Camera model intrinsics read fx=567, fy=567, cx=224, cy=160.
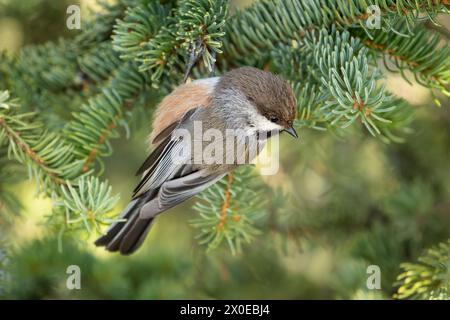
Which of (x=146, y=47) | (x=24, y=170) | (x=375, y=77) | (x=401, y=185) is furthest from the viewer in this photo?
(x=401, y=185)

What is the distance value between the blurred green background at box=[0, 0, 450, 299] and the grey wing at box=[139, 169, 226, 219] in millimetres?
235

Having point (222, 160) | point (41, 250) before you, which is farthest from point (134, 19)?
point (41, 250)

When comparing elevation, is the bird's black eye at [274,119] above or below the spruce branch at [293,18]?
below

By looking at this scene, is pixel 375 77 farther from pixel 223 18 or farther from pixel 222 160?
pixel 222 160

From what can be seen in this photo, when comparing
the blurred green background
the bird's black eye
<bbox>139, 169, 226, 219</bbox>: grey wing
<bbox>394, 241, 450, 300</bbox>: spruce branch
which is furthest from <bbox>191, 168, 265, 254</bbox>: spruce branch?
<bbox>394, 241, 450, 300</bbox>: spruce branch

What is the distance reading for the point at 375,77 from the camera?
1301 mm

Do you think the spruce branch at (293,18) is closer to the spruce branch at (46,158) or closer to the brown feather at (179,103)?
the brown feather at (179,103)

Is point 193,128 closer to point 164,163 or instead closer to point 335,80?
point 164,163

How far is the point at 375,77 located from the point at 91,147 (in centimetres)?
74

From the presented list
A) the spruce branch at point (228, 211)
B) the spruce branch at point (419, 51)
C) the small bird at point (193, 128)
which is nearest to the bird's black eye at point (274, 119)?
the small bird at point (193, 128)

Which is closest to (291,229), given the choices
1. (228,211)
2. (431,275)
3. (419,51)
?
(228,211)

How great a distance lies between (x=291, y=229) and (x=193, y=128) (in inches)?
21.2

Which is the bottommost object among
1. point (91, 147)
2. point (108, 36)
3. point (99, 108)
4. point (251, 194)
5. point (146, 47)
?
point (251, 194)

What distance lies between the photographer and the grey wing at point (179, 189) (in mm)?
1586
